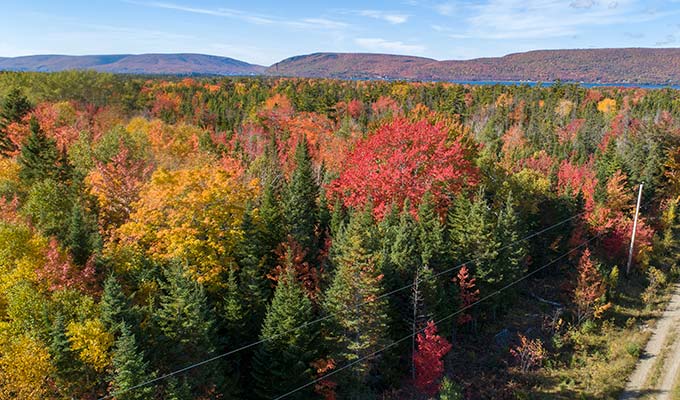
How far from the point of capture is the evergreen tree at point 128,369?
1592 centimetres

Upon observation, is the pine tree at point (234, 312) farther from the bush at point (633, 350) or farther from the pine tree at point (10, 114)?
the pine tree at point (10, 114)

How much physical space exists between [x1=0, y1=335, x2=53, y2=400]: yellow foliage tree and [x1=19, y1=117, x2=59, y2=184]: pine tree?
19.4m

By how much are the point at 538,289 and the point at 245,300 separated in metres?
27.2

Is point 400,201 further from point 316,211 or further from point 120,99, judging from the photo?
point 120,99

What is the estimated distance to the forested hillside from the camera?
18672 mm

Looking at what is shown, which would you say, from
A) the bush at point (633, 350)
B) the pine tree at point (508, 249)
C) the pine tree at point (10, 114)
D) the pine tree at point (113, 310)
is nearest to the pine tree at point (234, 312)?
the pine tree at point (113, 310)

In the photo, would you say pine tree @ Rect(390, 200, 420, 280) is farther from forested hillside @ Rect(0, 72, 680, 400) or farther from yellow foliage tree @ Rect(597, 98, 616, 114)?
yellow foliage tree @ Rect(597, 98, 616, 114)

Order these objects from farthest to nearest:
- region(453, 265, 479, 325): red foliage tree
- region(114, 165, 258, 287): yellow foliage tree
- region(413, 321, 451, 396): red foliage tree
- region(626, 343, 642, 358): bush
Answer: region(626, 343, 642, 358): bush → region(453, 265, 479, 325): red foliage tree → region(413, 321, 451, 396): red foliage tree → region(114, 165, 258, 287): yellow foliage tree

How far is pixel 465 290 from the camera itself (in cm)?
3092

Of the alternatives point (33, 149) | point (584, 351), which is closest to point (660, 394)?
point (584, 351)

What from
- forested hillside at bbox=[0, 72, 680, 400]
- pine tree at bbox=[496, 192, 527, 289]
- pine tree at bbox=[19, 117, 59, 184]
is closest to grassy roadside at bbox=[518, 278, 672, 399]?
forested hillside at bbox=[0, 72, 680, 400]

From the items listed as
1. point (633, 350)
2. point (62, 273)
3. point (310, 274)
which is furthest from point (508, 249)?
point (62, 273)

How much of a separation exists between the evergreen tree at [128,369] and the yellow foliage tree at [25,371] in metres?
2.50

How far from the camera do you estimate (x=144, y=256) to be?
23.8m
